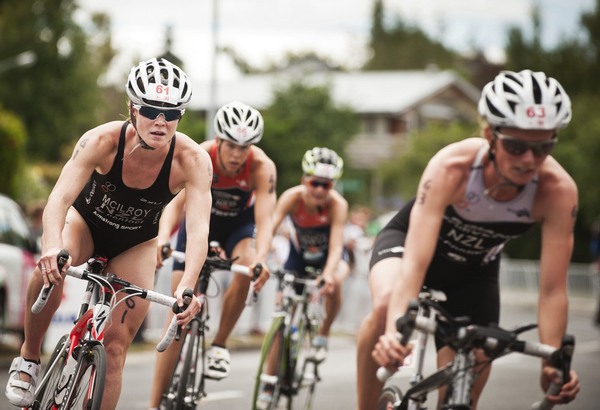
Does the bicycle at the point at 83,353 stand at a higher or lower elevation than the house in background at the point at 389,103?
lower

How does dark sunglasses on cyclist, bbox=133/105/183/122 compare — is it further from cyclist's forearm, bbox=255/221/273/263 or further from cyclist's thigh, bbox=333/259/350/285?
cyclist's thigh, bbox=333/259/350/285

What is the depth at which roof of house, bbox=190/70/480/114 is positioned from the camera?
154 feet

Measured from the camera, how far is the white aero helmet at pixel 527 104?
3543 mm

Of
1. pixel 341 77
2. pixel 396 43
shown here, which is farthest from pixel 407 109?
pixel 396 43

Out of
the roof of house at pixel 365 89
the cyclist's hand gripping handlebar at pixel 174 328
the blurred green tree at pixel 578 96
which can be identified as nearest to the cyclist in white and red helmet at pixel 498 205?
the cyclist's hand gripping handlebar at pixel 174 328

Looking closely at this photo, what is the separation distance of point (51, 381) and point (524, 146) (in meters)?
3.03

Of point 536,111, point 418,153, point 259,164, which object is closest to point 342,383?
point 259,164

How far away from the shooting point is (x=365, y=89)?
56.4 metres

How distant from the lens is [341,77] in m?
60.4

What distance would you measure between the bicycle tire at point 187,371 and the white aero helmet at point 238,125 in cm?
161

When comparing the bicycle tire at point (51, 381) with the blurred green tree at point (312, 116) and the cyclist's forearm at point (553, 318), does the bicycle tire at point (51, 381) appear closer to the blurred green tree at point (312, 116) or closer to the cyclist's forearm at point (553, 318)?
the cyclist's forearm at point (553, 318)

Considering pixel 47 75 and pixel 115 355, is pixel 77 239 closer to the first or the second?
pixel 115 355

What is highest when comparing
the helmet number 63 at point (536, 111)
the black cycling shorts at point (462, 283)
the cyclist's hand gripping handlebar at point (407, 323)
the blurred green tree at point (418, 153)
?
the blurred green tree at point (418, 153)

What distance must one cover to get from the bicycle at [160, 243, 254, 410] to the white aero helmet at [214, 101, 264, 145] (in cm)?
95
